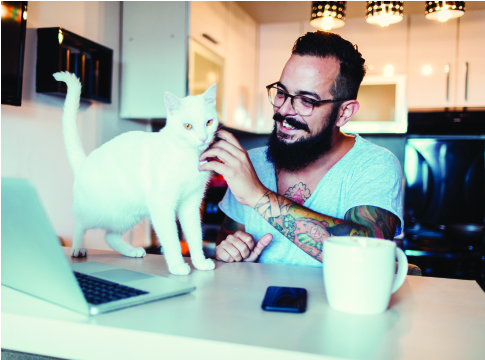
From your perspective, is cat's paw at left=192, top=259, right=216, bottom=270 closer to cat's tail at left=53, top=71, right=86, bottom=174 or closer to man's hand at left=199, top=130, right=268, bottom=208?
man's hand at left=199, top=130, right=268, bottom=208

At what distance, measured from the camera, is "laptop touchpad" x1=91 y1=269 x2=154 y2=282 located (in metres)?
0.62

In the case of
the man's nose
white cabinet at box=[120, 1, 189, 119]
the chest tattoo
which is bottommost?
the chest tattoo

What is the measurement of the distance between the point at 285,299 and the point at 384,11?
1593 millimetres

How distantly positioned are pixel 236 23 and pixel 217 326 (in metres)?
2.47

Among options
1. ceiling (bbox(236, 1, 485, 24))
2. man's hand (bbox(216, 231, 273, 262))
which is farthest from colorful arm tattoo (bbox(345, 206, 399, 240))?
ceiling (bbox(236, 1, 485, 24))

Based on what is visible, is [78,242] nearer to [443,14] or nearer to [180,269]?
[180,269]

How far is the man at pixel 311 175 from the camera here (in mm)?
863

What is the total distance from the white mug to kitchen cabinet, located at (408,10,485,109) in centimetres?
247

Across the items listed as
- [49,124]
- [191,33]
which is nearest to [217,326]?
[49,124]

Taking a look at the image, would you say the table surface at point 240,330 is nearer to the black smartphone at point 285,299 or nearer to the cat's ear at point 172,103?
the black smartphone at point 285,299

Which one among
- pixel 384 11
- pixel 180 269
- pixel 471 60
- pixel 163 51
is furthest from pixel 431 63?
pixel 180 269

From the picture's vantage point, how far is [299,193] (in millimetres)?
1171

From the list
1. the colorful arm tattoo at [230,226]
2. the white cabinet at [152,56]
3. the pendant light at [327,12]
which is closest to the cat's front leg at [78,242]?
the colorful arm tattoo at [230,226]

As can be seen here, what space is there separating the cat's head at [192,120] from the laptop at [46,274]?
9.7 inches
